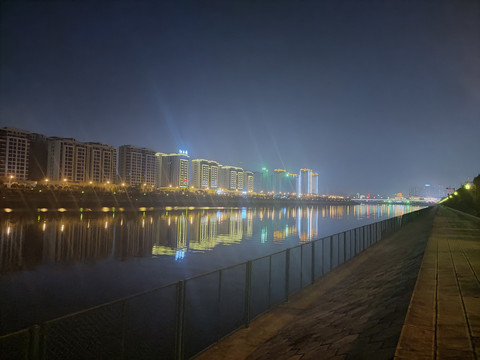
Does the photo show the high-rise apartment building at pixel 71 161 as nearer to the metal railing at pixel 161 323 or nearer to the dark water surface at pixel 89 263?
the dark water surface at pixel 89 263

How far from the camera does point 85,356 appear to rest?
24.3ft

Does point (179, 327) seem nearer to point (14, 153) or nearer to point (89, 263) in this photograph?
point (89, 263)

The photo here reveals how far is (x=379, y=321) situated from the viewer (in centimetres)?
678

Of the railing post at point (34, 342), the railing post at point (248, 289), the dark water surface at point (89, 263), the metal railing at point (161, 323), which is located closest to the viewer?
the railing post at point (34, 342)

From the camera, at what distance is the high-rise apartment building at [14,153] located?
163 meters

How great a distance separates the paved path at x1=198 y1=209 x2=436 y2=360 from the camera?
19.5 ft

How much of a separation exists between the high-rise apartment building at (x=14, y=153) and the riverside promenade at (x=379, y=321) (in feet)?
601

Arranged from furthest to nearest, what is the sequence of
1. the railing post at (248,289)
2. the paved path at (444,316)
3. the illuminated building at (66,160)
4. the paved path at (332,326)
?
the illuminated building at (66,160) → the railing post at (248,289) → the paved path at (332,326) → the paved path at (444,316)

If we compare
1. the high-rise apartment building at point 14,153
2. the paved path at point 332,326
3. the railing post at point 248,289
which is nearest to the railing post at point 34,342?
the paved path at point 332,326

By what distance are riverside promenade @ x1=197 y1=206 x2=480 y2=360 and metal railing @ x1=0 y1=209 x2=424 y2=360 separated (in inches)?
27.6

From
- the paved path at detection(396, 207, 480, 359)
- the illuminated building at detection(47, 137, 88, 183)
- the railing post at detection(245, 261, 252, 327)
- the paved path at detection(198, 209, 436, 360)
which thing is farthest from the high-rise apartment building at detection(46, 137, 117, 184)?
the paved path at detection(396, 207, 480, 359)

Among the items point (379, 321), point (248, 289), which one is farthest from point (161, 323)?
point (379, 321)

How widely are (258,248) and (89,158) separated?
192 m

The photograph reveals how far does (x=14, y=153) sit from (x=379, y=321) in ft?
647
